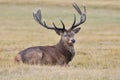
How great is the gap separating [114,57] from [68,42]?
153 inches

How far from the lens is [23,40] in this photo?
27.5 m

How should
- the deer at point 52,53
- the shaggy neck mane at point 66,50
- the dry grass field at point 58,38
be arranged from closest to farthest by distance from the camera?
the dry grass field at point 58,38
the deer at point 52,53
the shaggy neck mane at point 66,50

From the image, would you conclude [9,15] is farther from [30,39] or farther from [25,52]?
[25,52]

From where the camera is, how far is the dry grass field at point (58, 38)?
11891mm

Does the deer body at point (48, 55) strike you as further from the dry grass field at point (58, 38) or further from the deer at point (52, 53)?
the dry grass field at point (58, 38)

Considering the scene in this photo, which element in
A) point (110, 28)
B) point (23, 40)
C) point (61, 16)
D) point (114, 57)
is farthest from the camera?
point (61, 16)

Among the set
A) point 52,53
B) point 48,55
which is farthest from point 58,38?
point 48,55

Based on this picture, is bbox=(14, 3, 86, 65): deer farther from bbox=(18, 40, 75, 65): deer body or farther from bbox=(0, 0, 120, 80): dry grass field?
bbox=(0, 0, 120, 80): dry grass field

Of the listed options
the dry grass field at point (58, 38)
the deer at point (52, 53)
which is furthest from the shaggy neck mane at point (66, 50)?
the dry grass field at point (58, 38)

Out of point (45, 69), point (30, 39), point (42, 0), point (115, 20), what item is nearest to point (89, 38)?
point (30, 39)

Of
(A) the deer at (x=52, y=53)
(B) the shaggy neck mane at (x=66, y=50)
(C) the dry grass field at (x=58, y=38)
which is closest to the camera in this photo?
(C) the dry grass field at (x=58, y=38)

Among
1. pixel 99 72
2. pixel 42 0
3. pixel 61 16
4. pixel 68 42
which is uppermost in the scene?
pixel 99 72

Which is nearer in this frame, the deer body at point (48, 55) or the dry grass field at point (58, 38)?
the dry grass field at point (58, 38)

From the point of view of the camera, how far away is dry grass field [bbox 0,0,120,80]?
11891mm
